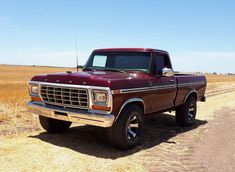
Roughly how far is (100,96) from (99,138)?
71.2 inches

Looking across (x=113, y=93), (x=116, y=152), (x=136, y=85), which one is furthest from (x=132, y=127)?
(x=113, y=93)

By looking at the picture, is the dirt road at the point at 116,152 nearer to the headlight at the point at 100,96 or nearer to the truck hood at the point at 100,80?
the headlight at the point at 100,96

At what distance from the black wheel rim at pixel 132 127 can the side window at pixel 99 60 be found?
189cm

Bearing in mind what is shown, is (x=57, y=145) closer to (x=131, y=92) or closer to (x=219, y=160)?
(x=131, y=92)

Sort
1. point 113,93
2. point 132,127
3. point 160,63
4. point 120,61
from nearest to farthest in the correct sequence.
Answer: point 113,93 → point 132,127 → point 120,61 → point 160,63

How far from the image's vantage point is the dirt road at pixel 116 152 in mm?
5426

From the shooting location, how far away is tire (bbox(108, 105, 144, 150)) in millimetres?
6164

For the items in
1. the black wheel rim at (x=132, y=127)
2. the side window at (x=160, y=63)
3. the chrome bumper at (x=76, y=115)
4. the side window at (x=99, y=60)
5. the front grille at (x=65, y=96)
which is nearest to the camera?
the chrome bumper at (x=76, y=115)

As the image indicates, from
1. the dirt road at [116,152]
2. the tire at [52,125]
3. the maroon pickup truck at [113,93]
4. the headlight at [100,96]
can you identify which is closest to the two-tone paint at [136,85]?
the maroon pickup truck at [113,93]

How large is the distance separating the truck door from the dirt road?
83 cm

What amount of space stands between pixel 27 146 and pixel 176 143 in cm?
325

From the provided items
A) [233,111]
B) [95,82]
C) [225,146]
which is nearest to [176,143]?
[225,146]

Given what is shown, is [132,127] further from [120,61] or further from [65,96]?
[120,61]

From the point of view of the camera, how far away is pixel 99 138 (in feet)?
24.3
